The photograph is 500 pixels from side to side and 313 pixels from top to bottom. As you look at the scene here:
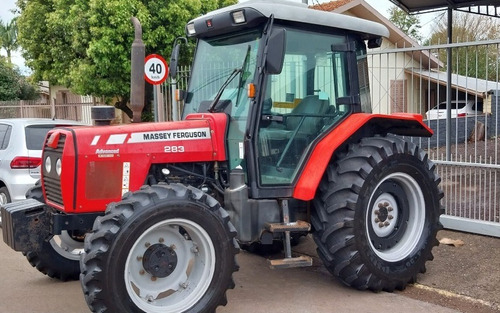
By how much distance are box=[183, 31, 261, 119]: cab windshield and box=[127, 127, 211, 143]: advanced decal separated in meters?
0.31

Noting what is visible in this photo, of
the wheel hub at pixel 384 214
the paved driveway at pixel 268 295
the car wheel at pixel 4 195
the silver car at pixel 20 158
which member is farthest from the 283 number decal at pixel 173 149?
the car wheel at pixel 4 195

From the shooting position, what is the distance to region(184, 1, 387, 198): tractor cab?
497cm

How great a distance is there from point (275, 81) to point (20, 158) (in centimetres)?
443

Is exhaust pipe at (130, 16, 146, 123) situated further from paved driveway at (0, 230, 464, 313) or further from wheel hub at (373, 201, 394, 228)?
wheel hub at (373, 201, 394, 228)

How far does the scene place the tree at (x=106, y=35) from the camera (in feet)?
44.1

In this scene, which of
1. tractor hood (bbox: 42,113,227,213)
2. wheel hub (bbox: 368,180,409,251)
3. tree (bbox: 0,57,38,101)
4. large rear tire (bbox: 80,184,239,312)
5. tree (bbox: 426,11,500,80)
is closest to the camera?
large rear tire (bbox: 80,184,239,312)

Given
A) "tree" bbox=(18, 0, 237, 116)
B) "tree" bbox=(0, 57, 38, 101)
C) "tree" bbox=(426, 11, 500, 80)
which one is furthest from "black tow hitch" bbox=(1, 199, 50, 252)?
"tree" bbox=(0, 57, 38, 101)

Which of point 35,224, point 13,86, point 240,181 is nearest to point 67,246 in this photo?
point 35,224

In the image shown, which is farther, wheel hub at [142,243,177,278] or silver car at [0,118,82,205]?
silver car at [0,118,82,205]

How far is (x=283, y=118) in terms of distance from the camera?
204 inches

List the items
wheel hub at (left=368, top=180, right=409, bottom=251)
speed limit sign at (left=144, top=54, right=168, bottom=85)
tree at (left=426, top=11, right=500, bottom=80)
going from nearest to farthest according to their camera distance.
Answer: wheel hub at (left=368, top=180, right=409, bottom=251), tree at (left=426, top=11, right=500, bottom=80), speed limit sign at (left=144, top=54, right=168, bottom=85)

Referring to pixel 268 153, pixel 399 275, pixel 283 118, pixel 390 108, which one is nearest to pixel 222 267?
pixel 268 153

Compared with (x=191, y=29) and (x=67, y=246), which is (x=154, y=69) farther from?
(x=67, y=246)

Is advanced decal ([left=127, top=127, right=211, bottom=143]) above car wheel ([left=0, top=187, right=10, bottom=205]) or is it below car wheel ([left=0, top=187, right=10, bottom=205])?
above
